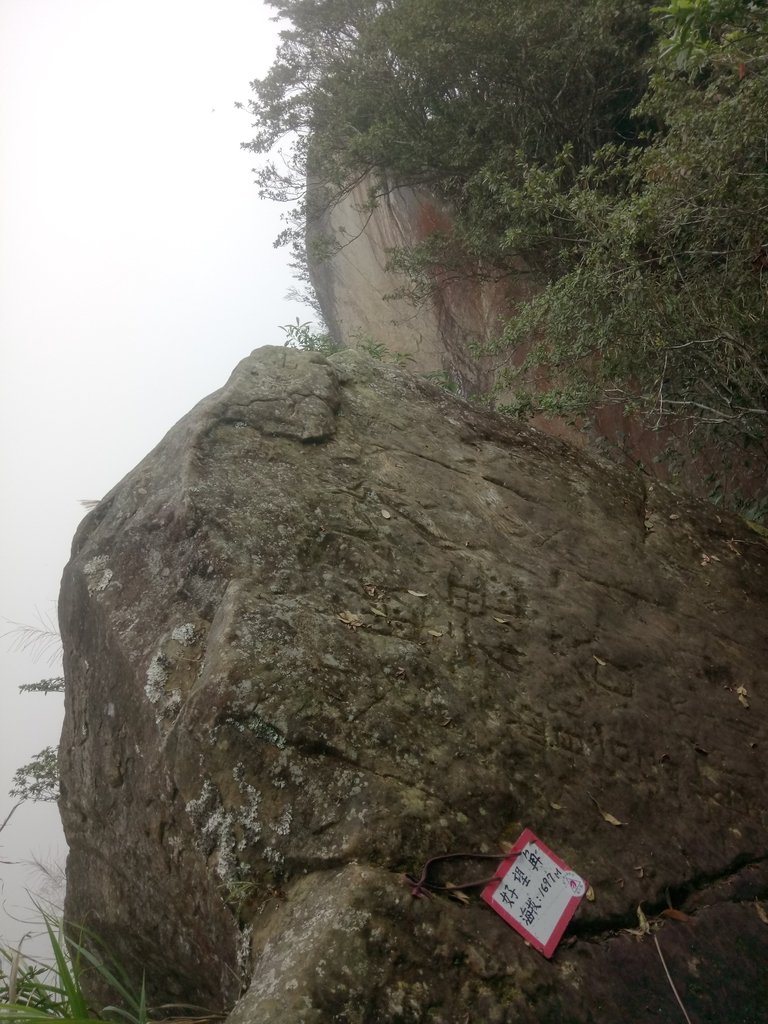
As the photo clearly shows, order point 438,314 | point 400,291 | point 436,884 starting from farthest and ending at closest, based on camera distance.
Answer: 1. point 438,314
2. point 400,291
3. point 436,884

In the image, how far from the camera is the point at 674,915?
2.61 metres

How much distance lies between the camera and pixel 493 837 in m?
2.62

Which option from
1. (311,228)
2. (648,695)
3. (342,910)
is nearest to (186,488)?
(342,910)

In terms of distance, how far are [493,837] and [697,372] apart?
422 centimetres

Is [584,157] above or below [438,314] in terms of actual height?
above

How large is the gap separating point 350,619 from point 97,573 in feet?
4.41

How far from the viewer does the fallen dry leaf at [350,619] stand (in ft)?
10.5

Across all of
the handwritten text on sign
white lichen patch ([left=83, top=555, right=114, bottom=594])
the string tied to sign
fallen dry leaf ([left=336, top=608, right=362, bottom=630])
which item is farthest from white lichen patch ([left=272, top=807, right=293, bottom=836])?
white lichen patch ([left=83, top=555, right=114, bottom=594])

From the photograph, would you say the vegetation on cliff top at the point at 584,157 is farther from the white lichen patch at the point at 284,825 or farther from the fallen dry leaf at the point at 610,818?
the white lichen patch at the point at 284,825

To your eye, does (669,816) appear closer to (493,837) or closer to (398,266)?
(493,837)

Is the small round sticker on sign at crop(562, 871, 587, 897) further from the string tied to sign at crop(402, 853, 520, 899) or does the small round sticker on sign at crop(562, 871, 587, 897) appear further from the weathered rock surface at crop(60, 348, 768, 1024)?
the string tied to sign at crop(402, 853, 520, 899)

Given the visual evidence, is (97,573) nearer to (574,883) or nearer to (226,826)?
(226,826)

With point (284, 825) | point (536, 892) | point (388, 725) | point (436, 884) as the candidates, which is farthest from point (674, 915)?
point (284, 825)

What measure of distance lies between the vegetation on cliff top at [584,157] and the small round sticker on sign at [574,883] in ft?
11.1
